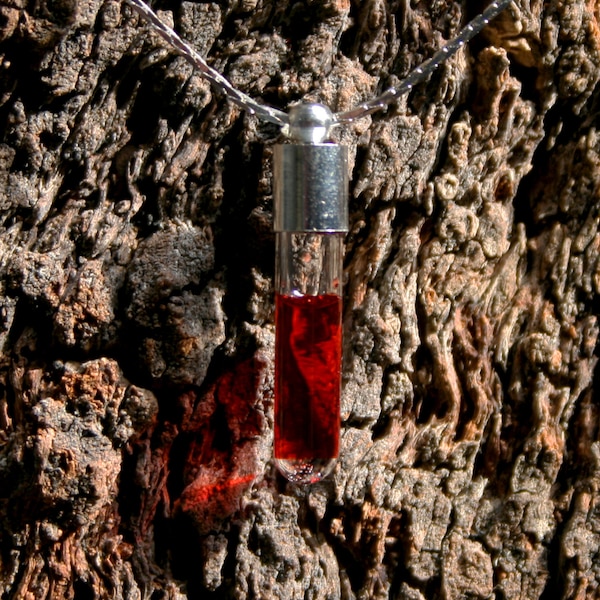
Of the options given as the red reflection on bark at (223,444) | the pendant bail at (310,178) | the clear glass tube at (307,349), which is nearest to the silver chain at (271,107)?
the pendant bail at (310,178)

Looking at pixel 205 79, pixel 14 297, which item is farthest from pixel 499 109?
pixel 14 297

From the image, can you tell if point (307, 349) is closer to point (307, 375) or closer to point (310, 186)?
point (307, 375)

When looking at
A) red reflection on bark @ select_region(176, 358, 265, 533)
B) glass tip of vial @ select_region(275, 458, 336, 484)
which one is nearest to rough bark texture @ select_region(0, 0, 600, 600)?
red reflection on bark @ select_region(176, 358, 265, 533)

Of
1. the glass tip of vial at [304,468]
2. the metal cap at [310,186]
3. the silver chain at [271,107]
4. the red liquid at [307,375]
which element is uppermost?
the silver chain at [271,107]

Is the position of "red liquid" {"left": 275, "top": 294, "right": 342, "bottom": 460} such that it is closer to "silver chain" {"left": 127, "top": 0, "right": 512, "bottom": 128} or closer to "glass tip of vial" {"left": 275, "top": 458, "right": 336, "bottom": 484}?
"glass tip of vial" {"left": 275, "top": 458, "right": 336, "bottom": 484}

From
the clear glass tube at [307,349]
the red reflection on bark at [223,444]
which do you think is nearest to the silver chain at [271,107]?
the clear glass tube at [307,349]

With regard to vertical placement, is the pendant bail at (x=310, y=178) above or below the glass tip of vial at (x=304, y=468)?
above

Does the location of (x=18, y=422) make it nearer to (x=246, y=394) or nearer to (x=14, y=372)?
(x=14, y=372)

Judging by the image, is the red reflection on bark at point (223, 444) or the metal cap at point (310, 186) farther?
the red reflection on bark at point (223, 444)

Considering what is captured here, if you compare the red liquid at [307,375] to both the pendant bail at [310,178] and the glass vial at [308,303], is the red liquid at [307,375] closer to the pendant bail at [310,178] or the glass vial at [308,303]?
the glass vial at [308,303]
